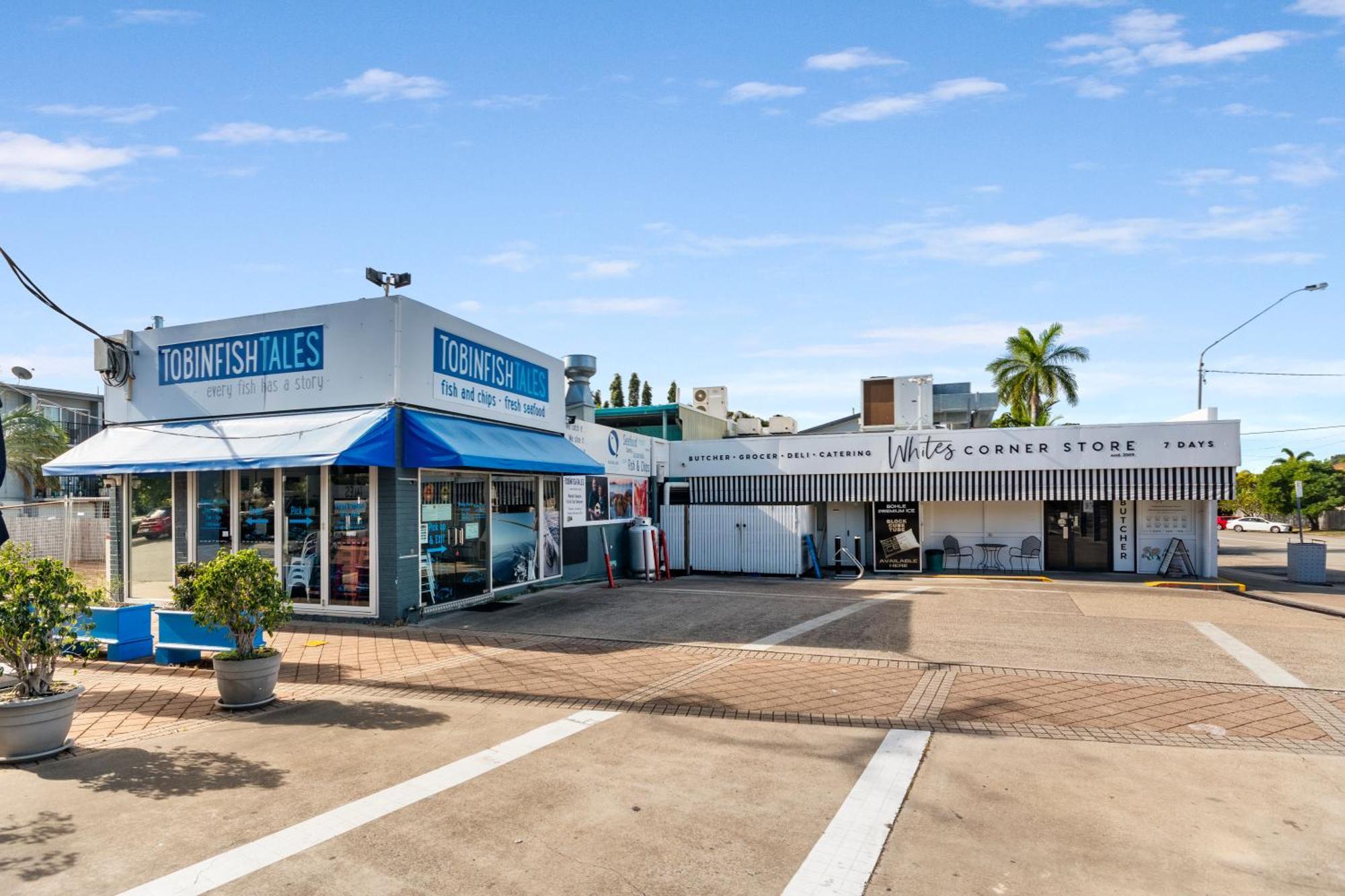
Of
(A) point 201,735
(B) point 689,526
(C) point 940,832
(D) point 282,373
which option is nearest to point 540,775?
(C) point 940,832

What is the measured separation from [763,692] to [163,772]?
525 cm

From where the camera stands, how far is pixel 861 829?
4.86 m

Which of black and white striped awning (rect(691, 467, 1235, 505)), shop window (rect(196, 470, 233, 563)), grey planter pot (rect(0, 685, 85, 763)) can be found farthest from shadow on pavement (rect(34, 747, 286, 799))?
black and white striped awning (rect(691, 467, 1235, 505))

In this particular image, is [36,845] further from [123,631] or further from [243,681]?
[123,631]

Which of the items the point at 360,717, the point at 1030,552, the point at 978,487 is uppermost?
the point at 978,487

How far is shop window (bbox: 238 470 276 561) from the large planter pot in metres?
5.95

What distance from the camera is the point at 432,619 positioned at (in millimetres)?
12914

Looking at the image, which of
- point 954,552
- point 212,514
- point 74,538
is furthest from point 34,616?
point 954,552

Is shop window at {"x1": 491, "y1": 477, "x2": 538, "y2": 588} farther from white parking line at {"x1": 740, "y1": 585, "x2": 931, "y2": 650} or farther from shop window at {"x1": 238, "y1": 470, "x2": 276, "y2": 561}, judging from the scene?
white parking line at {"x1": 740, "y1": 585, "x2": 931, "y2": 650}

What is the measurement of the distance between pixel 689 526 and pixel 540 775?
16.1 metres

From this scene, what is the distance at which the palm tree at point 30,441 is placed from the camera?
32.5 metres

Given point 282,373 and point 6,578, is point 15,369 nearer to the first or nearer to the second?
point 282,373

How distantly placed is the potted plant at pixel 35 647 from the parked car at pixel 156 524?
8.18m

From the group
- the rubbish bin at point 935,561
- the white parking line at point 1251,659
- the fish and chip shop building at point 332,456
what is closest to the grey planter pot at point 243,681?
the fish and chip shop building at point 332,456
